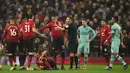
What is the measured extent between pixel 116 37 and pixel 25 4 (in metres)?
13.7

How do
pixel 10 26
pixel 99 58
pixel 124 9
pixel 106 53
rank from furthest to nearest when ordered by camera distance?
pixel 124 9, pixel 99 58, pixel 106 53, pixel 10 26

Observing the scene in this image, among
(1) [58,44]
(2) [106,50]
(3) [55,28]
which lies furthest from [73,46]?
(2) [106,50]

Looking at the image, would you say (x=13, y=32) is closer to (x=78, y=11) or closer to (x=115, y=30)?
(x=115, y=30)

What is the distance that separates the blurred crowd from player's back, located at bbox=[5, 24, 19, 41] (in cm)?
784

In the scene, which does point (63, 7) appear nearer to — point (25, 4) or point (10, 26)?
point (25, 4)

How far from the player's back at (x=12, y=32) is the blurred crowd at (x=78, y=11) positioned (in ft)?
25.7

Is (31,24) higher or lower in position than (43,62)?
higher

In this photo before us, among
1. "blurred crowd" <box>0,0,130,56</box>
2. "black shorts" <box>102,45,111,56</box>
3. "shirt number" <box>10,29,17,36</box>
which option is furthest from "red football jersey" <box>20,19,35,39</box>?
"blurred crowd" <box>0,0,130,56</box>

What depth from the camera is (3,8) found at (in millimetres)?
36500

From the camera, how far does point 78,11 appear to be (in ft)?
114

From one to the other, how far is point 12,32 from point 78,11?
436 inches

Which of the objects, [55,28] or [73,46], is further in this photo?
[55,28]

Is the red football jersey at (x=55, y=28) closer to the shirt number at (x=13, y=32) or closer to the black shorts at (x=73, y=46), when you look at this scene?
the black shorts at (x=73, y=46)

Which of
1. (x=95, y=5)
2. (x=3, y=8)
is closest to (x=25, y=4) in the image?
(x=3, y=8)
